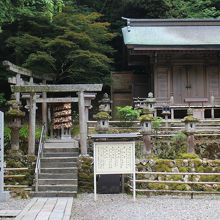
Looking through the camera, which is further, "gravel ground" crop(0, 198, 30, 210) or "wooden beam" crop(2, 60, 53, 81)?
"wooden beam" crop(2, 60, 53, 81)

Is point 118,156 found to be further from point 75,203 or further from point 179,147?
point 179,147

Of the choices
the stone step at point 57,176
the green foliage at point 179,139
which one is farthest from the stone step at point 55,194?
the green foliage at point 179,139

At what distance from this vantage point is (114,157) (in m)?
12.2

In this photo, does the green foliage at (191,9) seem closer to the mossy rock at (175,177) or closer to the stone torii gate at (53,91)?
the stone torii gate at (53,91)

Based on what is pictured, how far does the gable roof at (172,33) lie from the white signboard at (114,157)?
8.74m

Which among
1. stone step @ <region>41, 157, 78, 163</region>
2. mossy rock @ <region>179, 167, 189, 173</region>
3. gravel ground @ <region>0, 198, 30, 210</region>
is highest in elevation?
stone step @ <region>41, 157, 78, 163</region>

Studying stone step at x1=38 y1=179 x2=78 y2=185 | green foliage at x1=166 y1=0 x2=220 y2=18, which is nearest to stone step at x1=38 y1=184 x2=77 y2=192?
stone step at x1=38 y1=179 x2=78 y2=185

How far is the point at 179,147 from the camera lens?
15016mm

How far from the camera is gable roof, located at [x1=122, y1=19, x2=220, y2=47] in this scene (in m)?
20.4

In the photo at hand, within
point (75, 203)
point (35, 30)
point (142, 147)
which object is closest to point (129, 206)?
point (75, 203)

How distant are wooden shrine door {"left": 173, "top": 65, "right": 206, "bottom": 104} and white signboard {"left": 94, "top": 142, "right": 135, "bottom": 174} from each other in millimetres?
9451

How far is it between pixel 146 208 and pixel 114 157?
7.24 feet

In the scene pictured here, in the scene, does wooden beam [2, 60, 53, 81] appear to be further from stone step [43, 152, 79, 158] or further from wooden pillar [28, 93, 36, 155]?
stone step [43, 152, 79, 158]

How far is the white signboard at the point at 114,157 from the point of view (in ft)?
39.6
